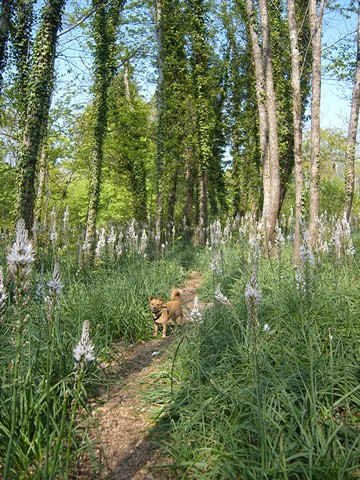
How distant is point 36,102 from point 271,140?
611 centimetres

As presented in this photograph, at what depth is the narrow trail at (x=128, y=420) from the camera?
2895mm

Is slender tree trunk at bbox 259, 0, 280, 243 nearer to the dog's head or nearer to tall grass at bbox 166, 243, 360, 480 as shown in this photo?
the dog's head

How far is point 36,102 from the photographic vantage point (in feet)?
26.8

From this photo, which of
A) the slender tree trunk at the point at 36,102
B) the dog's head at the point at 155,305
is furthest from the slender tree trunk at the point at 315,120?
the slender tree trunk at the point at 36,102

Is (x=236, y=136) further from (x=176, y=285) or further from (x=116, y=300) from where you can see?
(x=116, y=300)

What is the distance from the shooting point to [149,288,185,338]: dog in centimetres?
563

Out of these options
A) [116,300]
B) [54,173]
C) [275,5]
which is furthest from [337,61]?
[54,173]

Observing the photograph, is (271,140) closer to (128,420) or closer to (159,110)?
(159,110)

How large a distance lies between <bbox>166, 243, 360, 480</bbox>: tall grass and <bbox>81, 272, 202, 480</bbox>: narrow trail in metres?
0.25

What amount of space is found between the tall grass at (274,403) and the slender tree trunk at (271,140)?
21.1 ft

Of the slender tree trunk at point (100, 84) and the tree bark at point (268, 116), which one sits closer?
the tree bark at point (268, 116)

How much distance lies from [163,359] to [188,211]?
14774 millimetres

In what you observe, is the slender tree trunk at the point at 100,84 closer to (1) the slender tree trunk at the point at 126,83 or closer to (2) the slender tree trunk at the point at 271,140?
(2) the slender tree trunk at the point at 271,140

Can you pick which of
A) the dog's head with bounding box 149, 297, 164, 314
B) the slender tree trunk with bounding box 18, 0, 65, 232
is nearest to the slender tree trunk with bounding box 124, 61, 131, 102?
the slender tree trunk with bounding box 18, 0, 65, 232
